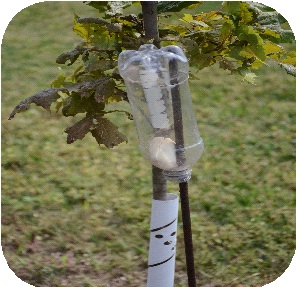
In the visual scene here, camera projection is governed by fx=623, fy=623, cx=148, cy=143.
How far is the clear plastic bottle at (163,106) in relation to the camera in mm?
1838

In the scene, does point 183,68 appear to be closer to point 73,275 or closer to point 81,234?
point 73,275

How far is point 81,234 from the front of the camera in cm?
314

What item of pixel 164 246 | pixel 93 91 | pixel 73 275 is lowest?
pixel 73 275

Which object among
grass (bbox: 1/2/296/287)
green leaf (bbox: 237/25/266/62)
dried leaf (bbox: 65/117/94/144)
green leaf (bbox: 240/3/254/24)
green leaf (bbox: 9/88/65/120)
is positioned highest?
green leaf (bbox: 240/3/254/24)

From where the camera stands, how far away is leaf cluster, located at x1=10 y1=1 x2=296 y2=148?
188 centimetres

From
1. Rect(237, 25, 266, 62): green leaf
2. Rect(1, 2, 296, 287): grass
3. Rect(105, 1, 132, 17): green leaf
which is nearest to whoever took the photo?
Rect(237, 25, 266, 62): green leaf

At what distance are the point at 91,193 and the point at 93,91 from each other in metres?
1.60

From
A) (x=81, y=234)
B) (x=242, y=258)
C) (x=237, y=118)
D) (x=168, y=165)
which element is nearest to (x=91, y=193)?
(x=81, y=234)

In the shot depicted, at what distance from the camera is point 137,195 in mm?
3467

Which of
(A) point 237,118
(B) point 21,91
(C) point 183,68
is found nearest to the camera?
(C) point 183,68

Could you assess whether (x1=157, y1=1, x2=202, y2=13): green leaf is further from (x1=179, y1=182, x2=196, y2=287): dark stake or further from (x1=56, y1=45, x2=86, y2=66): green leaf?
(x1=179, y1=182, x2=196, y2=287): dark stake

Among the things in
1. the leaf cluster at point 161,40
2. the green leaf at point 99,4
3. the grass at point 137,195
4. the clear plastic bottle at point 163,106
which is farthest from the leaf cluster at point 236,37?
the grass at point 137,195

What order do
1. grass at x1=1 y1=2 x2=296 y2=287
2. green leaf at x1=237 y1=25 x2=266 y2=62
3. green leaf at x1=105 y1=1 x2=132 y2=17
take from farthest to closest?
grass at x1=1 y1=2 x2=296 y2=287 < green leaf at x1=105 y1=1 x2=132 y2=17 < green leaf at x1=237 y1=25 x2=266 y2=62

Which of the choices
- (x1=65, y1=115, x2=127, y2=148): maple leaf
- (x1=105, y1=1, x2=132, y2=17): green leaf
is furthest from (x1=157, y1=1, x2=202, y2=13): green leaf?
(x1=65, y1=115, x2=127, y2=148): maple leaf
